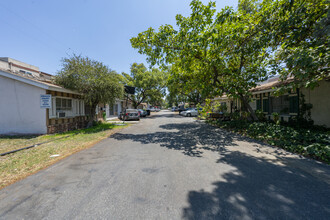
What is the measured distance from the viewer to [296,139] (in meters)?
5.52

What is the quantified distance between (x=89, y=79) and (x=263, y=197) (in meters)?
10.5

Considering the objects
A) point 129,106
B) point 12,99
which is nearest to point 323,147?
point 12,99

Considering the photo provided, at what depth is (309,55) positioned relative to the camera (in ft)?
13.8

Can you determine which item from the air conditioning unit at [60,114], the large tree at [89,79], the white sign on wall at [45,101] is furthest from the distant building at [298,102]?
the air conditioning unit at [60,114]

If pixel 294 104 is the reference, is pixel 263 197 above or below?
below

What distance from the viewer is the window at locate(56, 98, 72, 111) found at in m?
9.36

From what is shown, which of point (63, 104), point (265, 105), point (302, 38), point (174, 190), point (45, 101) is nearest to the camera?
point (174, 190)

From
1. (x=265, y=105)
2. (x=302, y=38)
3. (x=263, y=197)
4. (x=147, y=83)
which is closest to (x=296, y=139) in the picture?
(x=302, y=38)

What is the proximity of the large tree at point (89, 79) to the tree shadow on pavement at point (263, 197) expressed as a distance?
361 inches

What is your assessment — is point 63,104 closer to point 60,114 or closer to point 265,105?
point 60,114

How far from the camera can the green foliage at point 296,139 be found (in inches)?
173

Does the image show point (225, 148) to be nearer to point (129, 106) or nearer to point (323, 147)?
point (323, 147)

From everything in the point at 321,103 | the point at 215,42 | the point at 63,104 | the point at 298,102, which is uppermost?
the point at 215,42

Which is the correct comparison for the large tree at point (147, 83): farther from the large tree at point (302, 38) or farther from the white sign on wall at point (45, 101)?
the large tree at point (302, 38)
